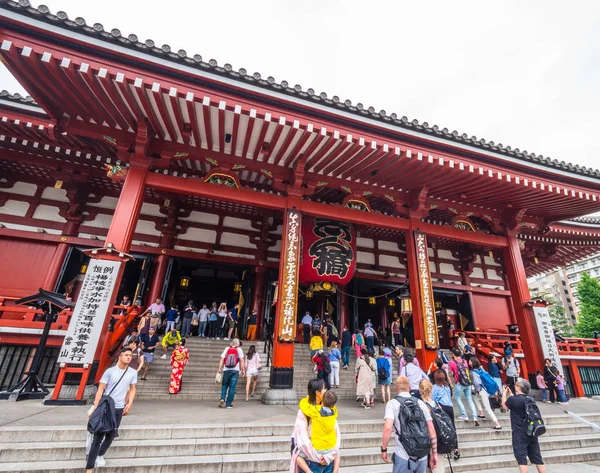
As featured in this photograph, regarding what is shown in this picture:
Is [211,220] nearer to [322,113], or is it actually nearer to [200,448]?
[322,113]

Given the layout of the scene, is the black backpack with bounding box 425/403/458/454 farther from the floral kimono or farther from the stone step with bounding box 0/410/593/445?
the floral kimono

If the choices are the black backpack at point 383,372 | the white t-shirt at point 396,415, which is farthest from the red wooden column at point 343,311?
the white t-shirt at point 396,415

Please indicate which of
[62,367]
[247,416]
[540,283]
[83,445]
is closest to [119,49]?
[62,367]

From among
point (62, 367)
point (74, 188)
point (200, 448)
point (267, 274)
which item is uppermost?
point (74, 188)

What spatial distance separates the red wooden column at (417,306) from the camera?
7.92 m

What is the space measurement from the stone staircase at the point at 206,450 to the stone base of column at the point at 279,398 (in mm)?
1853

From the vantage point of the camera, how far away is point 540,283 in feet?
209

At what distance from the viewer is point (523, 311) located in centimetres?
923

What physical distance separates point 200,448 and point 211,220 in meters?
9.05

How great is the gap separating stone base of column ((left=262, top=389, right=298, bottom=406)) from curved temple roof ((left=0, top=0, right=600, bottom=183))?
6822mm

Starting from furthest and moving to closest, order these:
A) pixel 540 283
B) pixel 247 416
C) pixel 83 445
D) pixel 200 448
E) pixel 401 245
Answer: pixel 540 283
pixel 401 245
pixel 247 416
pixel 200 448
pixel 83 445

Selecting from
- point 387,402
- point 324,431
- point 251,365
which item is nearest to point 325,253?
point 251,365

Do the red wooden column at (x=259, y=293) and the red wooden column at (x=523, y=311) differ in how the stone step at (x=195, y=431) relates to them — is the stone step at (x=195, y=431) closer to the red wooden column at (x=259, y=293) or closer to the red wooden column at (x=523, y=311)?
the red wooden column at (x=523, y=311)

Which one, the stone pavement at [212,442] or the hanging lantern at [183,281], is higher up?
the hanging lantern at [183,281]
